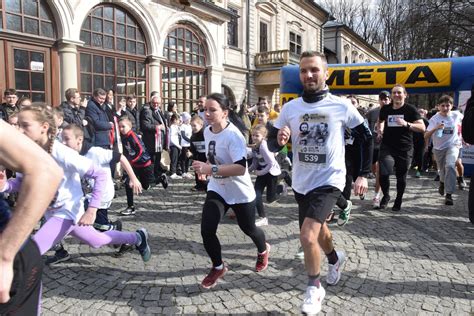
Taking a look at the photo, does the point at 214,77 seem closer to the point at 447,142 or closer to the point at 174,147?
the point at 174,147

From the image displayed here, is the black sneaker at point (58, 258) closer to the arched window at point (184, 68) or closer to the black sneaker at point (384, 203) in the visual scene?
the black sneaker at point (384, 203)

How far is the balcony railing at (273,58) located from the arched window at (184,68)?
793cm

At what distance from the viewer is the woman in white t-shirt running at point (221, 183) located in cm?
→ 321

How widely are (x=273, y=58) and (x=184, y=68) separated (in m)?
9.83

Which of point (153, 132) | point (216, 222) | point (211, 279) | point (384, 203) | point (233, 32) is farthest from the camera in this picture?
point (233, 32)

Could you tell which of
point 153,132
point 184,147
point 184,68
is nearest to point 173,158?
point 184,147

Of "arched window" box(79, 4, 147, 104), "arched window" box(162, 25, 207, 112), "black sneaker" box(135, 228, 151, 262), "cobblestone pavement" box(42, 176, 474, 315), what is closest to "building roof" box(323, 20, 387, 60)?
"arched window" box(162, 25, 207, 112)

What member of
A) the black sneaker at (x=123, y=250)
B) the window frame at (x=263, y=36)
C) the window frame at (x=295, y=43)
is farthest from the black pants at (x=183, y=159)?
the window frame at (x=295, y=43)

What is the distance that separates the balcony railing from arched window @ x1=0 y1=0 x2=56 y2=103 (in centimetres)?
1609

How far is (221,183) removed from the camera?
340 centimetres

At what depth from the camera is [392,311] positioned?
2.94 meters

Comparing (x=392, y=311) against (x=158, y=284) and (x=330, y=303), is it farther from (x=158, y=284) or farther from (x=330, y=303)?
(x=158, y=284)

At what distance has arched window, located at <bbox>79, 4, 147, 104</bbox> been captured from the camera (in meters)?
13.1

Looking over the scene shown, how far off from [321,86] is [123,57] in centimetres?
1279
